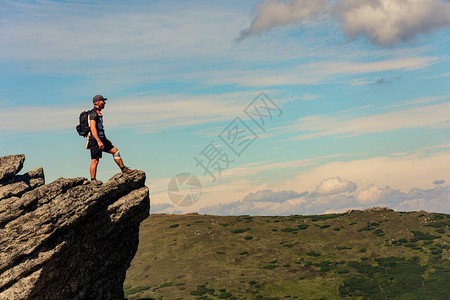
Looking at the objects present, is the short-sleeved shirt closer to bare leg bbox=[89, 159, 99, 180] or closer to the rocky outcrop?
bare leg bbox=[89, 159, 99, 180]

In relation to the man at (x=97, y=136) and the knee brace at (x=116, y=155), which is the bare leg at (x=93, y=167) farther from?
the knee brace at (x=116, y=155)

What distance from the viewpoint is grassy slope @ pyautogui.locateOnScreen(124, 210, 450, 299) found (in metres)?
65.5

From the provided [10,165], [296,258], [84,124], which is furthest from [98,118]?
[296,258]

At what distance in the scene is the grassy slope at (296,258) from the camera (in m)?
65.5

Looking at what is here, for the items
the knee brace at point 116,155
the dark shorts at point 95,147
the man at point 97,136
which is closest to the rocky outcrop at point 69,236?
the knee brace at point 116,155

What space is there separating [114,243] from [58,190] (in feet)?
23.4

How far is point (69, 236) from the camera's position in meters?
26.0

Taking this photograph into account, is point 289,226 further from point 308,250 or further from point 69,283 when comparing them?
point 69,283

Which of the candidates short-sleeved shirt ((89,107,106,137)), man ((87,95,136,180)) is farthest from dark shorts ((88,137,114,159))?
short-sleeved shirt ((89,107,106,137))

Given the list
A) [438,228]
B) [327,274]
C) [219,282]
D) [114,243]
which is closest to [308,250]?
[327,274]

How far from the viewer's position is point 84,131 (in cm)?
2936

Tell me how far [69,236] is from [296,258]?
58.0 meters

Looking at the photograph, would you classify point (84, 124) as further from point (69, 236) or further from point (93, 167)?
point (69, 236)

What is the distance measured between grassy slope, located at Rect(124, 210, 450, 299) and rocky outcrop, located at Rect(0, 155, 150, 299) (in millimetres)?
34158
